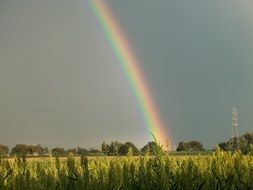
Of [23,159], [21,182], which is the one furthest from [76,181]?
[23,159]

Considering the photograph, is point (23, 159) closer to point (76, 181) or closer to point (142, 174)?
point (76, 181)

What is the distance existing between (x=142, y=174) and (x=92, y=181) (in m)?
0.78

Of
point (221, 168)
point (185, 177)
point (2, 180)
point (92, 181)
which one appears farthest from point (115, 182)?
point (221, 168)

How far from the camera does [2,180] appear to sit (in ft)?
15.7

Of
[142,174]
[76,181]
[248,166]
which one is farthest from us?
[248,166]

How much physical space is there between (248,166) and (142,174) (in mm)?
1523

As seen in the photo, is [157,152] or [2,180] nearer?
[2,180]

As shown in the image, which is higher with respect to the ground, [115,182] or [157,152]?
[157,152]

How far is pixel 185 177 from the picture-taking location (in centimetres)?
530

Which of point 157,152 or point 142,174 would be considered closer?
point 142,174

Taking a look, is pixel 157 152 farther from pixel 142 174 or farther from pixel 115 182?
pixel 115 182

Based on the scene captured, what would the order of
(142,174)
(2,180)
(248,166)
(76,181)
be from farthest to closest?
(248,166) < (142,174) < (76,181) < (2,180)

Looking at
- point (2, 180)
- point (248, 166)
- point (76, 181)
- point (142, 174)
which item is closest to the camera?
point (2, 180)

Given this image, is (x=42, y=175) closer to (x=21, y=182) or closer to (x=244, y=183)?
(x=21, y=182)
